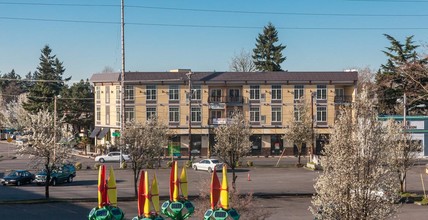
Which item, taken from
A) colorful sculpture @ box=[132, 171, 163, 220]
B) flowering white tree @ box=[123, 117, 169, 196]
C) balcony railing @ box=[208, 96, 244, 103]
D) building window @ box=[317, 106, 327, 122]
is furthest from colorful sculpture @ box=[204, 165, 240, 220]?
building window @ box=[317, 106, 327, 122]

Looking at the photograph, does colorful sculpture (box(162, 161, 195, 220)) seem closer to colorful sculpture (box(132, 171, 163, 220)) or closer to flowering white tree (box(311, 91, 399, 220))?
colorful sculpture (box(132, 171, 163, 220))

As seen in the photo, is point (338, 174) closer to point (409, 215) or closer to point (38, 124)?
point (409, 215)

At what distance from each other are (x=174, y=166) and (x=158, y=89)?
181 ft

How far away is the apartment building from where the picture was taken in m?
72.1

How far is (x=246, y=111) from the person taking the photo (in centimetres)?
7356

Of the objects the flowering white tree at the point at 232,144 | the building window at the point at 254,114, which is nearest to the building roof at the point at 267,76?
the building window at the point at 254,114

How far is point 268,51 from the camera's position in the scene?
10794 centimetres

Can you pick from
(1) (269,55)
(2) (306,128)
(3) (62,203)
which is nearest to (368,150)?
(3) (62,203)

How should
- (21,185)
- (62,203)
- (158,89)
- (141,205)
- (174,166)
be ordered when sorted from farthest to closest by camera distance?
(158,89) → (21,185) → (62,203) → (174,166) → (141,205)

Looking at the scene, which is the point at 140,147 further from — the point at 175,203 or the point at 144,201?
the point at 144,201

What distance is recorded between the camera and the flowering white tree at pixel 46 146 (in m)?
34.8

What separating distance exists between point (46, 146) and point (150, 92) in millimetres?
37771

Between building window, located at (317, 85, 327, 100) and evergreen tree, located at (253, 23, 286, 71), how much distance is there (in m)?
32.9

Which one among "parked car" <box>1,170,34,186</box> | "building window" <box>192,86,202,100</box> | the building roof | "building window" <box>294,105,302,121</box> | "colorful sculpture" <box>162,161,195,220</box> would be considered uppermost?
the building roof
